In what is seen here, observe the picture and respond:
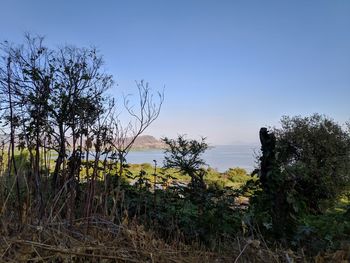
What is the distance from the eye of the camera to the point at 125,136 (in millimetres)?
Result: 4062

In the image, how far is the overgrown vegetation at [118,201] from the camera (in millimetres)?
1952

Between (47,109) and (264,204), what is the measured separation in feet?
14.1

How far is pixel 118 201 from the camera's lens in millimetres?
3926

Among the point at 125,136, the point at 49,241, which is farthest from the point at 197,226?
the point at 49,241

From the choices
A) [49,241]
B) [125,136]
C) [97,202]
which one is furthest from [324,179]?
[49,241]

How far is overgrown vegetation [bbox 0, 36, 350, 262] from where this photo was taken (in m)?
1.95

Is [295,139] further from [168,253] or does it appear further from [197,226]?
[168,253]

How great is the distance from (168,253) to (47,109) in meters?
5.06

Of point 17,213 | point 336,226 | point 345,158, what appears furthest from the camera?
point 345,158

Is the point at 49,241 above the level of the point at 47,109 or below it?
below

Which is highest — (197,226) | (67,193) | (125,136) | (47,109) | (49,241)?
(47,109)

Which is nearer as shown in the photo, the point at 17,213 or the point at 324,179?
the point at 17,213

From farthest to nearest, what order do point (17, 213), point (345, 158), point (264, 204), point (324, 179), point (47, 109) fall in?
point (345, 158)
point (324, 179)
point (47, 109)
point (264, 204)
point (17, 213)

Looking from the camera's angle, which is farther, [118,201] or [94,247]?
[118,201]
